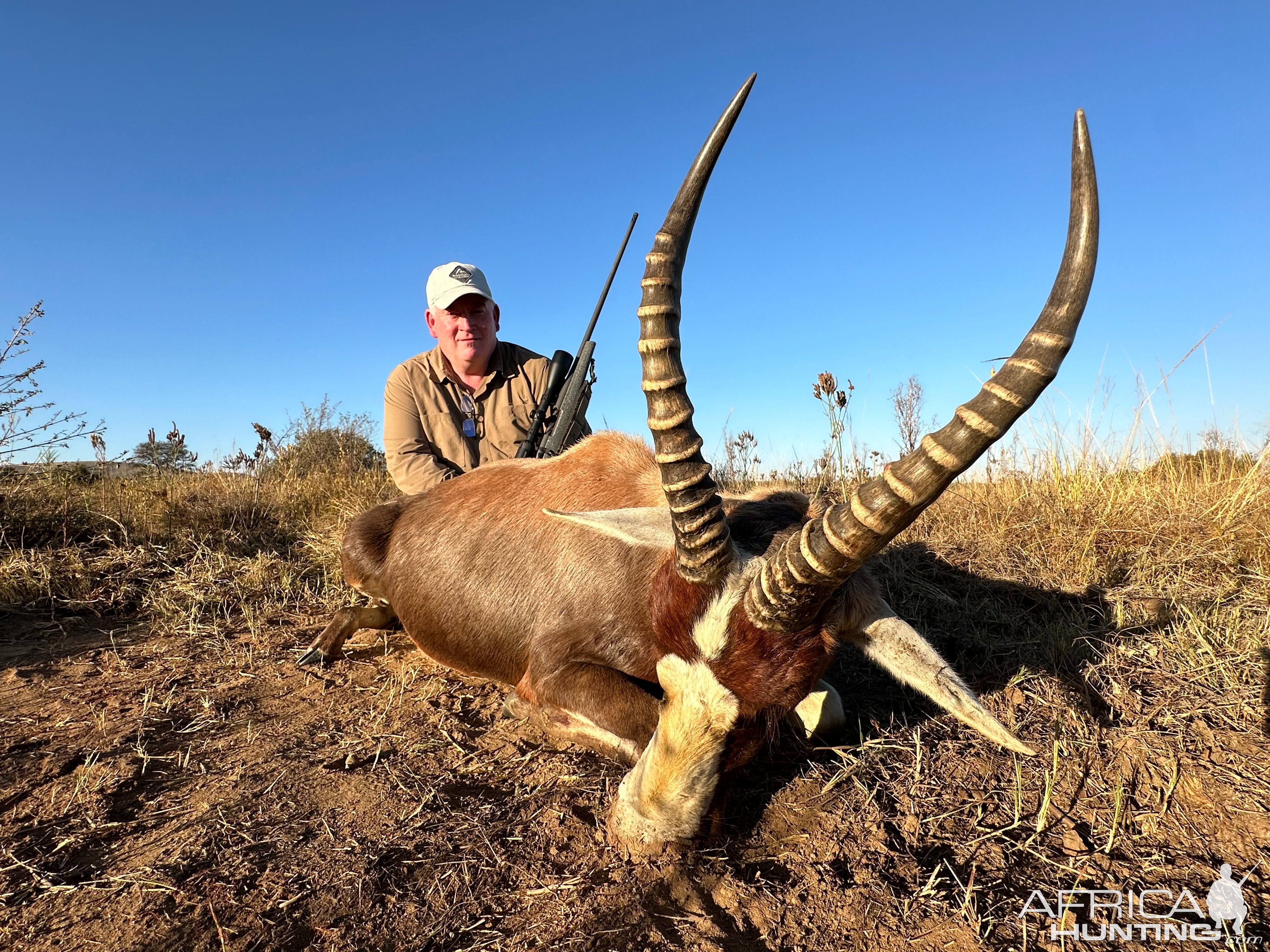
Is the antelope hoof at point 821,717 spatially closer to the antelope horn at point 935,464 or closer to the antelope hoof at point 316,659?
the antelope horn at point 935,464

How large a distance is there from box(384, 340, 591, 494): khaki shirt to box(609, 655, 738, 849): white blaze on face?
3.73 metres

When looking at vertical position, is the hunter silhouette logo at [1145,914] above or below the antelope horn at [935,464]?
below

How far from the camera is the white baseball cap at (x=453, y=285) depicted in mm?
5867

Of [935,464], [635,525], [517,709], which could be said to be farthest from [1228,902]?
[517,709]

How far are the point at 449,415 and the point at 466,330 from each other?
78cm

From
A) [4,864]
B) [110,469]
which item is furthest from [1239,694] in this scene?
[110,469]

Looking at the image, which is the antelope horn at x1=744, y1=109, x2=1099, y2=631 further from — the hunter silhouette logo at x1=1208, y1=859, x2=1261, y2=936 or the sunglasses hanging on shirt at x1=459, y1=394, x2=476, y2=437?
the sunglasses hanging on shirt at x1=459, y1=394, x2=476, y2=437

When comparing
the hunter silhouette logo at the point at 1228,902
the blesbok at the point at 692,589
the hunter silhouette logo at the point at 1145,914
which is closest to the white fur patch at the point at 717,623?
the blesbok at the point at 692,589

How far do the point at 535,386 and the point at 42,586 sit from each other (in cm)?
423

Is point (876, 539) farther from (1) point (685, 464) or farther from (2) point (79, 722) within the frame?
(2) point (79, 722)

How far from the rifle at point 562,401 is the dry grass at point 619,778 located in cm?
190

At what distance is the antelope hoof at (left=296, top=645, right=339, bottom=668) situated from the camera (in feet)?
14.3

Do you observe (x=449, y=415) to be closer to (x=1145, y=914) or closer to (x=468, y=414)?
(x=468, y=414)

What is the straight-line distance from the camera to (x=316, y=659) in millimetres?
4414
